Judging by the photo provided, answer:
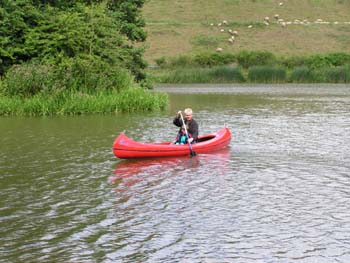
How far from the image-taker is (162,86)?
52.5 metres

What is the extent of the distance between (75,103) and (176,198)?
17152 millimetres

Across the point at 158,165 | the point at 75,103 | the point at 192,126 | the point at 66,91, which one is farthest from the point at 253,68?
the point at 158,165

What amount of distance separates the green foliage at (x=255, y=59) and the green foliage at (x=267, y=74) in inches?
246

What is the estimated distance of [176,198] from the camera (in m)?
13.0

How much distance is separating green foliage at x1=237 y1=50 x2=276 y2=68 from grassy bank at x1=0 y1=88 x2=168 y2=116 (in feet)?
93.8

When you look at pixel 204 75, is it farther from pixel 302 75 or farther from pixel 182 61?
pixel 302 75

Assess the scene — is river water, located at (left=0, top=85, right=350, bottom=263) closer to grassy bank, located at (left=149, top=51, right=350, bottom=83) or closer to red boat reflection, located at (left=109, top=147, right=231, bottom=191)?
red boat reflection, located at (left=109, top=147, right=231, bottom=191)

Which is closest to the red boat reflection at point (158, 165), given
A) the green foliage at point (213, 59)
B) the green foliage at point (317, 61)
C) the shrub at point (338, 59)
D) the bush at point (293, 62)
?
the green foliage at point (317, 61)

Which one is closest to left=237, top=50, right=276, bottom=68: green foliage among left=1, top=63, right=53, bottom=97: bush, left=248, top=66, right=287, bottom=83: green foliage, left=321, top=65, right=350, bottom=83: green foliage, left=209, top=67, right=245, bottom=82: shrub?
left=209, top=67, right=245, bottom=82: shrub

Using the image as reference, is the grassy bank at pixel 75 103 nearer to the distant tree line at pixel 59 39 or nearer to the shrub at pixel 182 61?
the distant tree line at pixel 59 39

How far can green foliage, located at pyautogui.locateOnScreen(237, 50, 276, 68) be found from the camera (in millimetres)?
58062

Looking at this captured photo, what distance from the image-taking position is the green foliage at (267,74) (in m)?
50.5

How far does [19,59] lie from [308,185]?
21325 mm

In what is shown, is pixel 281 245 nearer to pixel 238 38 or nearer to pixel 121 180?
pixel 121 180
